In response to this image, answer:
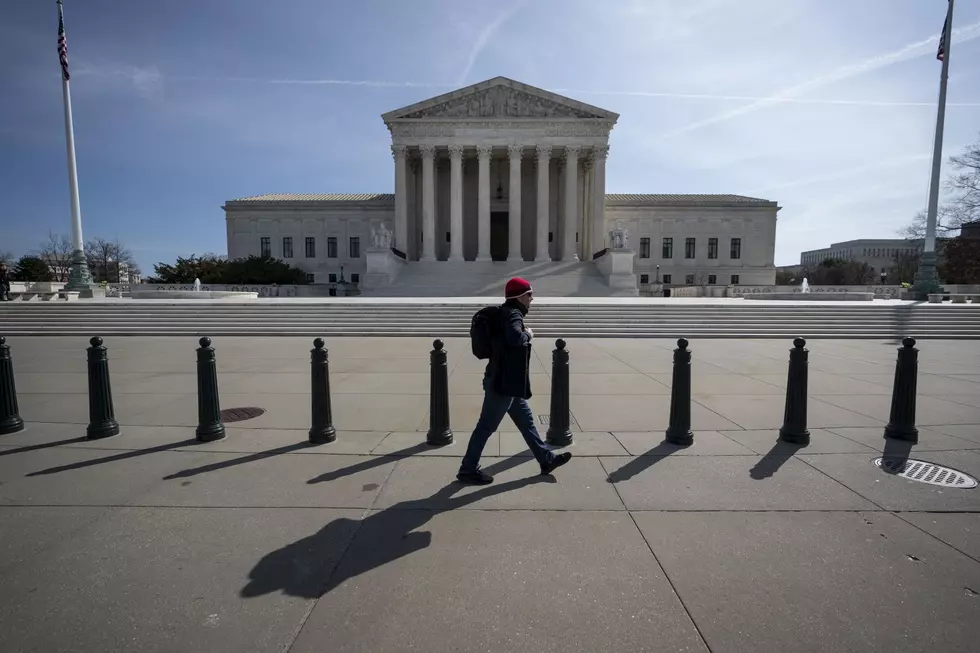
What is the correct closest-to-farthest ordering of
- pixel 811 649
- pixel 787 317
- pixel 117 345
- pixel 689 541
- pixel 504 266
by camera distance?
pixel 811 649
pixel 689 541
pixel 117 345
pixel 787 317
pixel 504 266

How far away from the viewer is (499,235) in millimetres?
52812

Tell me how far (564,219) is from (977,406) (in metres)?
41.0

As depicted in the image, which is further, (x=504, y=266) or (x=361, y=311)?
(x=504, y=266)

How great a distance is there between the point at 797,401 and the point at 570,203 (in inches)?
1620

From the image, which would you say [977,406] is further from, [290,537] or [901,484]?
[290,537]

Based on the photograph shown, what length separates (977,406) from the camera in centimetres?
672

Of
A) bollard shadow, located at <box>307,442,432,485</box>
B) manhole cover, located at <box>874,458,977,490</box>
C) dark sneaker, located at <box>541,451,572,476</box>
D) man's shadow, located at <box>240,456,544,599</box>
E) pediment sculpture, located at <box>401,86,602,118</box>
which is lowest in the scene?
man's shadow, located at <box>240,456,544,599</box>

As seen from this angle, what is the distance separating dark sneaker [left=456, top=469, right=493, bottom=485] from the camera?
414cm

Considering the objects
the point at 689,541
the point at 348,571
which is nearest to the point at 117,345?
the point at 348,571

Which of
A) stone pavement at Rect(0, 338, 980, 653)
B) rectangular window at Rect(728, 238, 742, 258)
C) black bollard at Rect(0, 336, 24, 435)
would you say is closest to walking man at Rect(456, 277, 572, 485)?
stone pavement at Rect(0, 338, 980, 653)

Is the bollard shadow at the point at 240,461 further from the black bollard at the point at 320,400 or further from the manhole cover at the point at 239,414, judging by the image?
the manhole cover at the point at 239,414

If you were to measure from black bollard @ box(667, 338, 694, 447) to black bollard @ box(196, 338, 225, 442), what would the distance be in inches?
194

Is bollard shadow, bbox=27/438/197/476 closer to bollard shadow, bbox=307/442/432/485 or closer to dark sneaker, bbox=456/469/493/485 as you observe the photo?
bollard shadow, bbox=307/442/432/485

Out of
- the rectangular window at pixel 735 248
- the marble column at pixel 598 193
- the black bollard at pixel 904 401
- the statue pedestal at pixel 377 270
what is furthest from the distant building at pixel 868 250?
the black bollard at pixel 904 401
